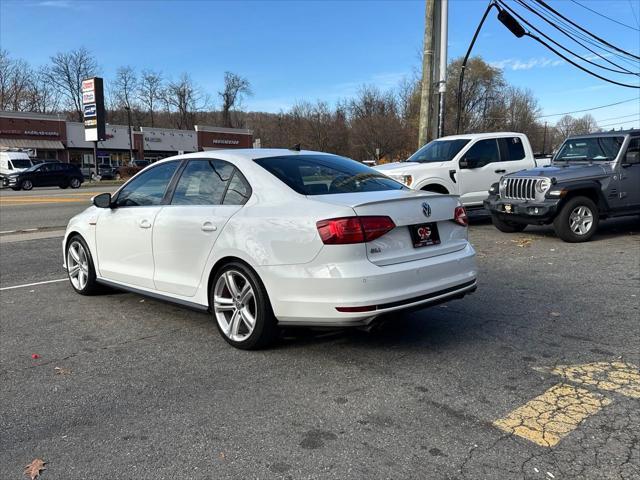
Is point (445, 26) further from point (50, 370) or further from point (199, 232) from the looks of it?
point (50, 370)

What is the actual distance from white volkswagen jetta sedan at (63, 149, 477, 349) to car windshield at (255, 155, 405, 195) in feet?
0.04

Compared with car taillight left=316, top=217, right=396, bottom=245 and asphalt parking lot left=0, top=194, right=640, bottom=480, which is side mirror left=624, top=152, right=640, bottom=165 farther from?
car taillight left=316, top=217, right=396, bottom=245

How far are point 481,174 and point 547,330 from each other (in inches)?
295

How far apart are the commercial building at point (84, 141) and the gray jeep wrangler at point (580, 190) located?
4746 cm

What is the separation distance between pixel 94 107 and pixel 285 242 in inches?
1790

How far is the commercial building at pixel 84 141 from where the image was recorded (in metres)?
60.7

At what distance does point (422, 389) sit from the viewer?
365 cm

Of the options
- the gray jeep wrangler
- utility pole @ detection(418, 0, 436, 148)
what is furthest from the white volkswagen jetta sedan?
utility pole @ detection(418, 0, 436, 148)

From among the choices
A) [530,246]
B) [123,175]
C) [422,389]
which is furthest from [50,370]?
[123,175]

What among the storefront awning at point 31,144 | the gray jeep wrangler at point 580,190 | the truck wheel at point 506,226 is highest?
the storefront awning at point 31,144

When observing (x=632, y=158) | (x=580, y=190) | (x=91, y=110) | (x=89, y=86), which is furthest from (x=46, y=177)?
(x=632, y=158)

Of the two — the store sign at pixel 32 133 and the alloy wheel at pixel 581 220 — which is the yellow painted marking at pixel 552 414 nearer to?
the alloy wheel at pixel 581 220

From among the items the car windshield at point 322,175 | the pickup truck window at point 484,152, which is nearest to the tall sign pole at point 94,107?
the pickup truck window at point 484,152

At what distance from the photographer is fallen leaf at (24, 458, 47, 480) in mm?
2760
